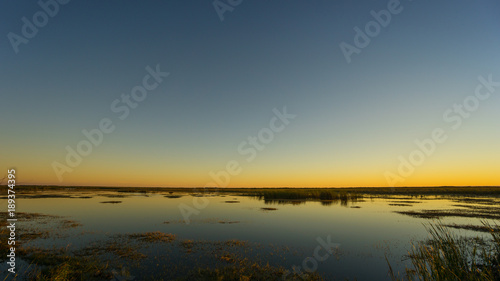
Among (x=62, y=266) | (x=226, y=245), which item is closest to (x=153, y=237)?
(x=226, y=245)

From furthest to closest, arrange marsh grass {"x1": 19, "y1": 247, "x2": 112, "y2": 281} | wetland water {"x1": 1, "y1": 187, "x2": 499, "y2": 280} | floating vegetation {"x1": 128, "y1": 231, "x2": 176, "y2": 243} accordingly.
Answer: floating vegetation {"x1": 128, "y1": 231, "x2": 176, "y2": 243}
wetland water {"x1": 1, "y1": 187, "x2": 499, "y2": 280}
marsh grass {"x1": 19, "y1": 247, "x2": 112, "y2": 281}

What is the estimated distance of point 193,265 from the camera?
12320mm

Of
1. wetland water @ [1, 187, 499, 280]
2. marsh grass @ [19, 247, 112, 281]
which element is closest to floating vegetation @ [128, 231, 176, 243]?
wetland water @ [1, 187, 499, 280]

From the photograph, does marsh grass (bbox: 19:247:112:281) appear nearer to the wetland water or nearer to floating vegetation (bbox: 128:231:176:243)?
the wetland water

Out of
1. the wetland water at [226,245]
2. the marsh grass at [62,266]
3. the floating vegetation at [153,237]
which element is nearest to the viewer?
the marsh grass at [62,266]

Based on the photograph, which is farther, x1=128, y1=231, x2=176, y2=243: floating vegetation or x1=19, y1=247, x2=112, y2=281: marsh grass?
x1=128, y1=231, x2=176, y2=243: floating vegetation

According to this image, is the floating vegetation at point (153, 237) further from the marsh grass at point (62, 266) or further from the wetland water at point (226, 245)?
the marsh grass at point (62, 266)

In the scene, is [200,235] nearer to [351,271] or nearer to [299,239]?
[299,239]

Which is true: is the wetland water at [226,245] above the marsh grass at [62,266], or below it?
below

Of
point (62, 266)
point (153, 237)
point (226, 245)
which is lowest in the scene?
point (226, 245)

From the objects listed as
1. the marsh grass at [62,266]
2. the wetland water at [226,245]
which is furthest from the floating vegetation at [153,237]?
the marsh grass at [62,266]

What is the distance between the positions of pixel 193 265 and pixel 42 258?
24.4ft

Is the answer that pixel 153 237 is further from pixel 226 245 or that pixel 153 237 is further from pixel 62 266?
pixel 62 266

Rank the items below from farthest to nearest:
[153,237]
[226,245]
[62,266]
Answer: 1. [153,237]
2. [226,245]
3. [62,266]
